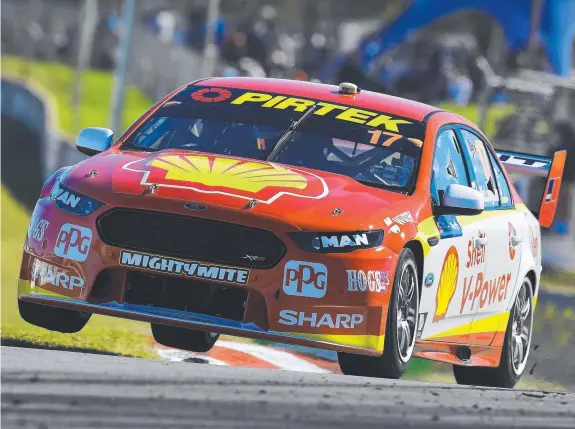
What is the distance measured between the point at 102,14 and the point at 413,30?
85.8 feet

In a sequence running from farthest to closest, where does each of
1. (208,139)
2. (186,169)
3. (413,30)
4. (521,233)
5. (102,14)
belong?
(102,14) → (413,30) → (521,233) → (208,139) → (186,169)

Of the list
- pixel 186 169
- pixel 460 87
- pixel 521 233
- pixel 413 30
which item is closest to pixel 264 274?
pixel 186 169

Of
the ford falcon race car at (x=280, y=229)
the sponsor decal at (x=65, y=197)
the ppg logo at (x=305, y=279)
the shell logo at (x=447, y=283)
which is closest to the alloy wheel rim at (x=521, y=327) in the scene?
the ford falcon race car at (x=280, y=229)

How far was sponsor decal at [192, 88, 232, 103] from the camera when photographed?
8.78 meters

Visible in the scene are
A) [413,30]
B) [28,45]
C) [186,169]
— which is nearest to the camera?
[186,169]

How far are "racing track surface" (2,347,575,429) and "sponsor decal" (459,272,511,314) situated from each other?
171cm

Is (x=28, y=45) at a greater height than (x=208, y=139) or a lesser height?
lesser

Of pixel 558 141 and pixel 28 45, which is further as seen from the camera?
pixel 28 45

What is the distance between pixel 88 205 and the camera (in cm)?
753

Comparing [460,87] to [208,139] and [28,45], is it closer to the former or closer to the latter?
[28,45]

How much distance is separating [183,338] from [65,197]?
4.46 feet

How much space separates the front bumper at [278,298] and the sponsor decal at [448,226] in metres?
0.81

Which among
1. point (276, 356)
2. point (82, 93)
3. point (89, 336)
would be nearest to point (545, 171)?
point (276, 356)

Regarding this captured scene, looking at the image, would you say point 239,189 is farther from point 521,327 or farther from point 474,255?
point 521,327
